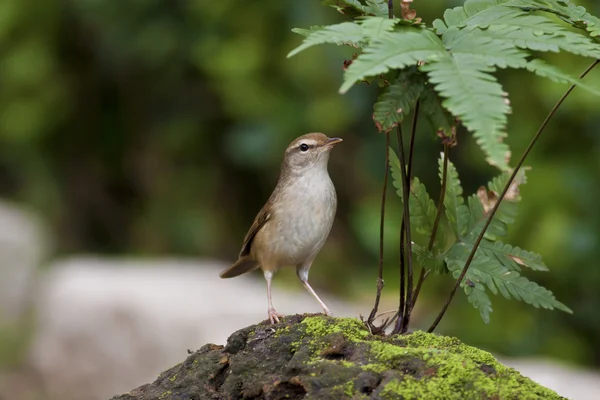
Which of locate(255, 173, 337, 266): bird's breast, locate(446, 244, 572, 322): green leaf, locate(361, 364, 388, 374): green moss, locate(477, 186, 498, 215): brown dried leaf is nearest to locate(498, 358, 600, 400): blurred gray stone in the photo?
locate(255, 173, 337, 266): bird's breast

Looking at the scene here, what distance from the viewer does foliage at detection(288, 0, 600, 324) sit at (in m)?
2.48

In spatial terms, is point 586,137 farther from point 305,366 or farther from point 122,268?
point 305,366

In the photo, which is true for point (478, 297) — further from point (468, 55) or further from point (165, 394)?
point (165, 394)

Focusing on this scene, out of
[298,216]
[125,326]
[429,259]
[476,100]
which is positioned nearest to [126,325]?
[125,326]

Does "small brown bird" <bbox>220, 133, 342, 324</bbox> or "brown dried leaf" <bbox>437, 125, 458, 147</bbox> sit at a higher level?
"small brown bird" <bbox>220, 133, 342, 324</bbox>

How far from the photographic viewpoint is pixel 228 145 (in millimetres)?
9648

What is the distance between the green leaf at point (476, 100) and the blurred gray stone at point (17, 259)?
6.46 meters

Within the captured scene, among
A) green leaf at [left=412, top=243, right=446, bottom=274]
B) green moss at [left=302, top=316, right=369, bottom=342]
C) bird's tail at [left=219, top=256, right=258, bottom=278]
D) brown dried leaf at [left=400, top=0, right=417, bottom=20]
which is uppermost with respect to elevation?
brown dried leaf at [left=400, top=0, right=417, bottom=20]

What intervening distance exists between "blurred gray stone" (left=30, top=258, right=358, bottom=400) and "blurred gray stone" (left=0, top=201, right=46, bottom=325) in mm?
278

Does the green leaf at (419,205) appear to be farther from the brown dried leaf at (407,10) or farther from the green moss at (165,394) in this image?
the green moss at (165,394)

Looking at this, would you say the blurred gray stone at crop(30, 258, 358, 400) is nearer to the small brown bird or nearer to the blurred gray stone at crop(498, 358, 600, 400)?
the blurred gray stone at crop(498, 358, 600, 400)

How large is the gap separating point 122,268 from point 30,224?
134 cm

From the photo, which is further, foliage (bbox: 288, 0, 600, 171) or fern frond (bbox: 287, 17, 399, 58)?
fern frond (bbox: 287, 17, 399, 58)

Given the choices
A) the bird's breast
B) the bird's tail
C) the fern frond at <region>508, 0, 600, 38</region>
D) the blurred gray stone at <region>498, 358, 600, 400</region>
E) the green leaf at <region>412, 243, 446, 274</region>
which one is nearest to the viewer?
the fern frond at <region>508, 0, 600, 38</region>
